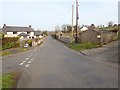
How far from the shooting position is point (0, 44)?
47.3 m

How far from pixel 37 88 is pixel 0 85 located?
1.78 m

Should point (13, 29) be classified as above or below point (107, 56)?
above

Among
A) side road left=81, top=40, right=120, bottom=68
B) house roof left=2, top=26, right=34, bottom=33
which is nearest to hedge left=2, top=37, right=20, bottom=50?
side road left=81, top=40, right=120, bottom=68

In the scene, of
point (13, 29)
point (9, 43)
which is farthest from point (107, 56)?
point (13, 29)

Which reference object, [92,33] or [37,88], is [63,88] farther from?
[92,33]

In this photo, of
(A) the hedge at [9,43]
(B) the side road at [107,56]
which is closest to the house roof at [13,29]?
(A) the hedge at [9,43]

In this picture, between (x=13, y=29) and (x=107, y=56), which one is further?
(x=13, y=29)

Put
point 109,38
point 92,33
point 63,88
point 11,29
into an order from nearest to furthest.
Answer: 1. point 63,88
2. point 109,38
3. point 92,33
4. point 11,29

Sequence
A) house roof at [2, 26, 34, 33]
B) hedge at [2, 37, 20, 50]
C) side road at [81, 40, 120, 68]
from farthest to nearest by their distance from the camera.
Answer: house roof at [2, 26, 34, 33], hedge at [2, 37, 20, 50], side road at [81, 40, 120, 68]

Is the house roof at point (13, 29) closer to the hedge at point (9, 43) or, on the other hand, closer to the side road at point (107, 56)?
the hedge at point (9, 43)

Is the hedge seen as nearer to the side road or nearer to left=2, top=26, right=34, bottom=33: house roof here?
the side road

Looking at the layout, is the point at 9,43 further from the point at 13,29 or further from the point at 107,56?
the point at 13,29

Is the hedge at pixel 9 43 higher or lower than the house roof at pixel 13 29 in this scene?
lower

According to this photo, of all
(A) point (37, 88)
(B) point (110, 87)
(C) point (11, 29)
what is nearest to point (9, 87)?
(A) point (37, 88)
